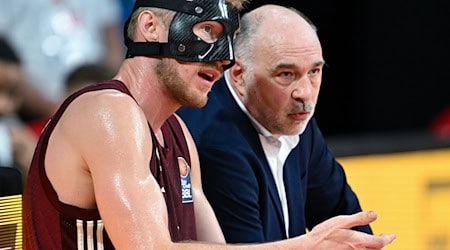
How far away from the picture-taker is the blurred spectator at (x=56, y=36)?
613cm

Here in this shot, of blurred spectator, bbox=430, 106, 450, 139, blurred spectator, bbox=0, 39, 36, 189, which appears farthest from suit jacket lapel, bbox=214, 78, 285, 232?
blurred spectator, bbox=430, 106, 450, 139

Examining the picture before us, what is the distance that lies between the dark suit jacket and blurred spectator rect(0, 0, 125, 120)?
7.89 ft

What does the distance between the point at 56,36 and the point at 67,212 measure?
10.9ft

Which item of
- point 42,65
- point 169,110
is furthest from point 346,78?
point 169,110

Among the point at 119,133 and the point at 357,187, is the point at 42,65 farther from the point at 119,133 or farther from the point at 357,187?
the point at 119,133

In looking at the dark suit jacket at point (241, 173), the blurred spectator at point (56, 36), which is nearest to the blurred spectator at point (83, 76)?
the blurred spectator at point (56, 36)

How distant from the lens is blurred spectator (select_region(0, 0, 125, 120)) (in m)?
6.13

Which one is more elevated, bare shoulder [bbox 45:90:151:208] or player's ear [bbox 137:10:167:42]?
player's ear [bbox 137:10:167:42]

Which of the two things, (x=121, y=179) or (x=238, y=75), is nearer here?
(x=121, y=179)

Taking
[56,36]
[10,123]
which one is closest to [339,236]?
[10,123]

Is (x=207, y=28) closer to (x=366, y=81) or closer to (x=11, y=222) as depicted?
(x=11, y=222)

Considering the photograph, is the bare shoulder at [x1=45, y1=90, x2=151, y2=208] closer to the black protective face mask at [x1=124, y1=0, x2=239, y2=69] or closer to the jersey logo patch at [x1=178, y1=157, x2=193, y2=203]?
the black protective face mask at [x1=124, y1=0, x2=239, y2=69]

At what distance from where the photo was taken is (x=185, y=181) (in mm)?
3348

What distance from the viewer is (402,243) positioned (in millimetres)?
5336
